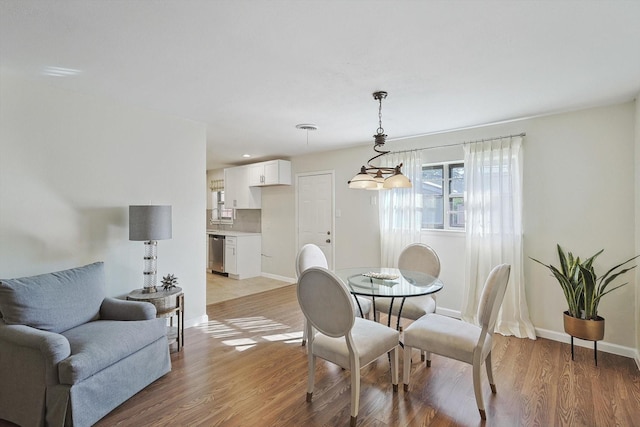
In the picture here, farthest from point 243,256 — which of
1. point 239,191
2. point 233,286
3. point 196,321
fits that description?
point 196,321

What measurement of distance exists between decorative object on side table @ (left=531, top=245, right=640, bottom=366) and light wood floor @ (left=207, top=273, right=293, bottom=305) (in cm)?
416

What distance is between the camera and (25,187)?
2537 millimetres

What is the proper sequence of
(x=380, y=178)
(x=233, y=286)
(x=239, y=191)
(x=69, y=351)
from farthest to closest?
(x=239, y=191), (x=233, y=286), (x=380, y=178), (x=69, y=351)

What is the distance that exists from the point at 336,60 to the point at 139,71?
58.4 inches

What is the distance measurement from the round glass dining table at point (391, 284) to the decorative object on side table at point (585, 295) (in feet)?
4.15

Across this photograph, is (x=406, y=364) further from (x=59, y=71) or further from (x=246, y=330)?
(x=59, y=71)

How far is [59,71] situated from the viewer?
238 centimetres

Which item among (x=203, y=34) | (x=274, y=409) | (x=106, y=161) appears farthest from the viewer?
(x=106, y=161)

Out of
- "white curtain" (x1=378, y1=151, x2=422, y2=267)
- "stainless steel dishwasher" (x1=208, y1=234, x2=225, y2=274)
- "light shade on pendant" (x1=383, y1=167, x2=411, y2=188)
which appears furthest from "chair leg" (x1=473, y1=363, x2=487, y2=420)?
"stainless steel dishwasher" (x1=208, y1=234, x2=225, y2=274)

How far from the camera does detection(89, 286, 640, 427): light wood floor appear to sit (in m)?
Answer: 2.08

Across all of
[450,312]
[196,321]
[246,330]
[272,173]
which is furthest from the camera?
[272,173]

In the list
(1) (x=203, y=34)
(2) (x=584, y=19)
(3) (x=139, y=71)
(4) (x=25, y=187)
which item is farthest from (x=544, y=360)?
(4) (x=25, y=187)

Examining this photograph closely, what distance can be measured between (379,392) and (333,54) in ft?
8.03

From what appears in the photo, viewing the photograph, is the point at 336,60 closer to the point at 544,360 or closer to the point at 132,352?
the point at 132,352
